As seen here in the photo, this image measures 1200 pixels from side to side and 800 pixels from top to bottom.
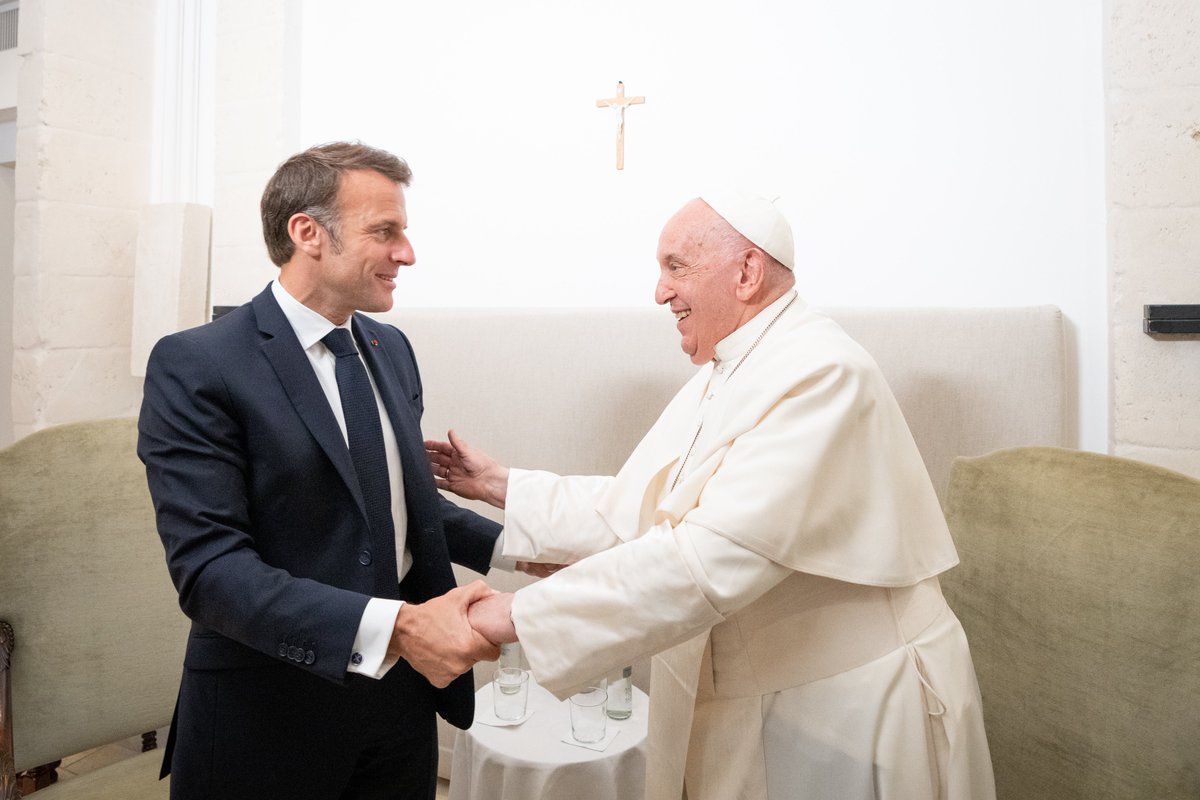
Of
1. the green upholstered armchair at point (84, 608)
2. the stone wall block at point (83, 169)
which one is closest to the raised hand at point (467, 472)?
the green upholstered armchair at point (84, 608)

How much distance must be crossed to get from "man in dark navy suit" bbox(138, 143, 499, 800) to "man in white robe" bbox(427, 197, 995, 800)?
0.23 metres

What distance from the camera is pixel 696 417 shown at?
2.05 meters

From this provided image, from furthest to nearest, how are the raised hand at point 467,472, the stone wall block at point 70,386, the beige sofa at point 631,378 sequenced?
the stone wall block at point 70,386
the beige sofa at point 631,378
the raised hand at point 467,472

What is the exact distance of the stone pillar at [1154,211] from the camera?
7.88 ft

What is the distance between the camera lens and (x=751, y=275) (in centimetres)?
193

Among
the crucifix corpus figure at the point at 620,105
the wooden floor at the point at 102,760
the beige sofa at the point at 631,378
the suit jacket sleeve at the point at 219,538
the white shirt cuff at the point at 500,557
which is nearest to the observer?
the suit jacket sleeve at the point at 219,538

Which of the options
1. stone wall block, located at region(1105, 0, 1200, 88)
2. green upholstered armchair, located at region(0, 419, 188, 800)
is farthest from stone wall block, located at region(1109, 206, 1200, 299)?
green upholstered armchair, located at region(0, 419, 188, 800)

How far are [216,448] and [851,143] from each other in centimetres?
226

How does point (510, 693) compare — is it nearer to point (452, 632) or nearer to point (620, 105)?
A: point (452, 632)

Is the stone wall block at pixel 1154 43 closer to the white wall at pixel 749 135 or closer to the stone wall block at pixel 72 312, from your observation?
the white wall at pixel 749 135

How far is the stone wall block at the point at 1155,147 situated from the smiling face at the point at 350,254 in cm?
204

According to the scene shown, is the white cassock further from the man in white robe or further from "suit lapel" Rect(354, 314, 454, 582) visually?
"suit lapel" Rect(354, 314, 454, 582)

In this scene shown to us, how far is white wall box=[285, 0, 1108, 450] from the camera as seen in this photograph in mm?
2670

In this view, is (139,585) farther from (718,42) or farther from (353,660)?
(718,42)
